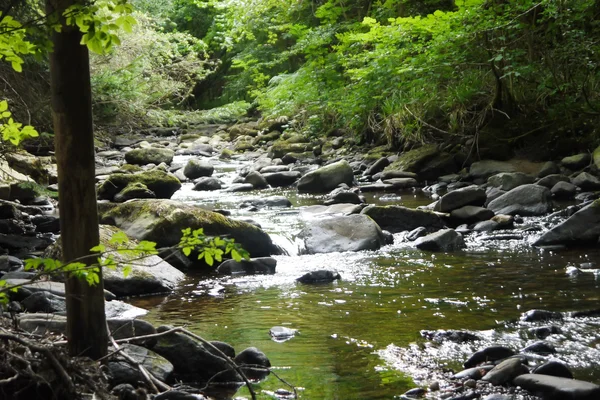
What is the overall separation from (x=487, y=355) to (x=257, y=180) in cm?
1054

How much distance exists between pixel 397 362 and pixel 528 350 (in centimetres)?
81

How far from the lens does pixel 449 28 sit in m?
12.5

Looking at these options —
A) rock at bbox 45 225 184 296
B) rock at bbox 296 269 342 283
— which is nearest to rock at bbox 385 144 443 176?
rock at bbox 296 269 342 283

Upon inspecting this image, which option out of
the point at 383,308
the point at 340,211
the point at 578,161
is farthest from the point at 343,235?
the point at 578,161

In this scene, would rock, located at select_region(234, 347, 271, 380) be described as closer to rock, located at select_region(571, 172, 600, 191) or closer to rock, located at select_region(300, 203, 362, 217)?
rock, located at select_region(300, 203, 362, 217)

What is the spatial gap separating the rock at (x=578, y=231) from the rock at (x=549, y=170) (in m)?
3.89

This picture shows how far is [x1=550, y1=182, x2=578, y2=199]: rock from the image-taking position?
10.5 m

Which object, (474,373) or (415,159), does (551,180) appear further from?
(474,373)

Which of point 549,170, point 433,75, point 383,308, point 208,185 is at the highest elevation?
point 433,75

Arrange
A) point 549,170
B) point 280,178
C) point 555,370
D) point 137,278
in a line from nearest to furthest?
point 555,370 → point 137,278 → point 549,170 → point 280,178

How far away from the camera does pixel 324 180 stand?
13.3m

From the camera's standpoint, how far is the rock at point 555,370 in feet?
12.3

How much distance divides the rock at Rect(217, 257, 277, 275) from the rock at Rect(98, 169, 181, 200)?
4.84m

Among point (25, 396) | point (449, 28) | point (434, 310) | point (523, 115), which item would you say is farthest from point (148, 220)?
point (523, 115)
